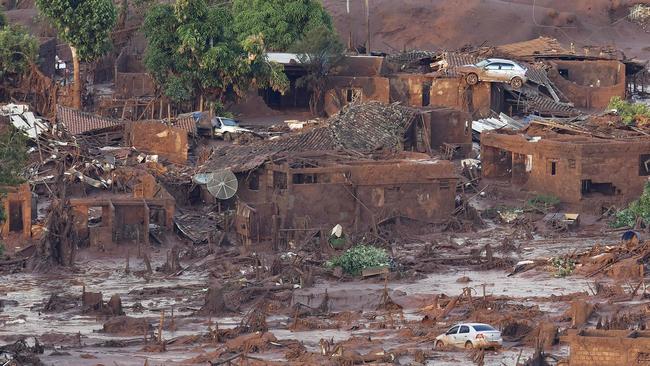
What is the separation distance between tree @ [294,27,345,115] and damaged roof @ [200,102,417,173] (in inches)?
308

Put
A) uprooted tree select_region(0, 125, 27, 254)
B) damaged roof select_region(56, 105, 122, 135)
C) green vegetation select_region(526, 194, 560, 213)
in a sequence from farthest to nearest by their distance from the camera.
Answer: damaged roof select_region(56, 105, 122, 135), green vegetation select_region(526, 194, 560, 213), uprooted tree select_region(0, 125, 27, 254)

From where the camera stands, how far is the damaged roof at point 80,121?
61844 millimetres

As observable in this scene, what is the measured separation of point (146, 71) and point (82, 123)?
25.2 feet

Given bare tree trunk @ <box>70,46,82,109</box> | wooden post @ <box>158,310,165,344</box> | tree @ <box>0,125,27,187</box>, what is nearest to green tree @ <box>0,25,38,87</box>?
bare tree trunk @ <box>70,46,82,109</box>

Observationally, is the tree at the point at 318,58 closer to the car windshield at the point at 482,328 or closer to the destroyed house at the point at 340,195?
the destroyed house at the point at 340,195

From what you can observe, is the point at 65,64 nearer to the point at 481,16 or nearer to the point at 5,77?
the point at 5,77

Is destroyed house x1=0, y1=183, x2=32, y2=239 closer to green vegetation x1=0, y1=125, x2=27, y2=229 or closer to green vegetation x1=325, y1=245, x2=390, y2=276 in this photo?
green vegetation x1=325, y1=245, x2=390, y2=276

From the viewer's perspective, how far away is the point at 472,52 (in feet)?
240

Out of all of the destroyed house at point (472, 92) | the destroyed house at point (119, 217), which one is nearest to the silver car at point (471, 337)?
the destroyed house at point (119, 217)

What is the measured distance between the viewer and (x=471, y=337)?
38.9 m

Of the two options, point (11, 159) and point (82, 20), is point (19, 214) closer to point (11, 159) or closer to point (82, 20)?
point (11, 159)

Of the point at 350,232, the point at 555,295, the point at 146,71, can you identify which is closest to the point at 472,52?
the point at 146,71

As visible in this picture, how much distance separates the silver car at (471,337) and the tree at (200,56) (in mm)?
26808

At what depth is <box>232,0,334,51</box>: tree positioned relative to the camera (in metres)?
70.0
